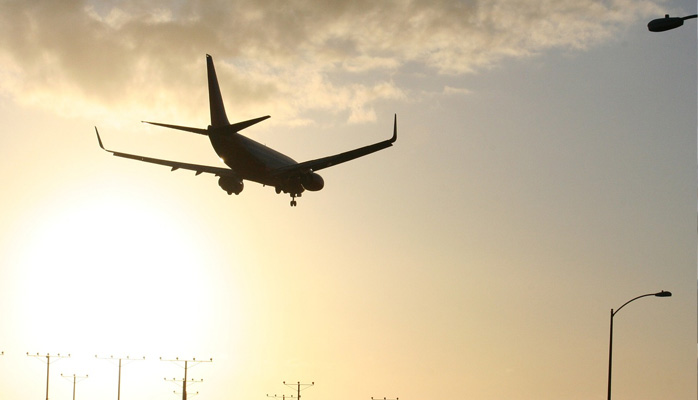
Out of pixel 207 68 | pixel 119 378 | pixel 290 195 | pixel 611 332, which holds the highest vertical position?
pixel 207 68

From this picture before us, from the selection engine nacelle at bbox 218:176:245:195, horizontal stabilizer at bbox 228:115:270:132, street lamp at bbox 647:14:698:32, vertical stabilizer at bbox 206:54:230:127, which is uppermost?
vertical stabilizer at bbox 206:54:230:127

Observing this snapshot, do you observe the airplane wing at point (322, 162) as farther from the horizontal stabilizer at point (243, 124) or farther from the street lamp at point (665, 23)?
the street lamp at point (665, 23)

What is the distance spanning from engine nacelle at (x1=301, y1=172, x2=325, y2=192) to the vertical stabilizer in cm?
684

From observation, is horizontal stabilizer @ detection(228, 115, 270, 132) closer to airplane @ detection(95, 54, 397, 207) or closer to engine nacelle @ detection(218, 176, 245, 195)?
airplane @ detection(95, 54, 397, 207)

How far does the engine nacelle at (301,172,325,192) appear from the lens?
2980 inches

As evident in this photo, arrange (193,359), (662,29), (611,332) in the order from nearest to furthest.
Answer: (662,29)
(611,332)
(193,359)

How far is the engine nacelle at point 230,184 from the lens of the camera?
7638 cm

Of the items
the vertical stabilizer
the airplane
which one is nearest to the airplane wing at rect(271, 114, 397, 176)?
the airplane

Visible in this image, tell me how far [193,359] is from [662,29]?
5053 inches

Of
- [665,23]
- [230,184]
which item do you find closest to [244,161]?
[230,184]

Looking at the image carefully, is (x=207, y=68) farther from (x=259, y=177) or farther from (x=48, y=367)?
(x=48, y=367)

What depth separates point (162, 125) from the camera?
6719cm

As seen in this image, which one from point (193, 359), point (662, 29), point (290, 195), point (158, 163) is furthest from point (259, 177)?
point (193, 359)

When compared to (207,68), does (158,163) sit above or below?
below
